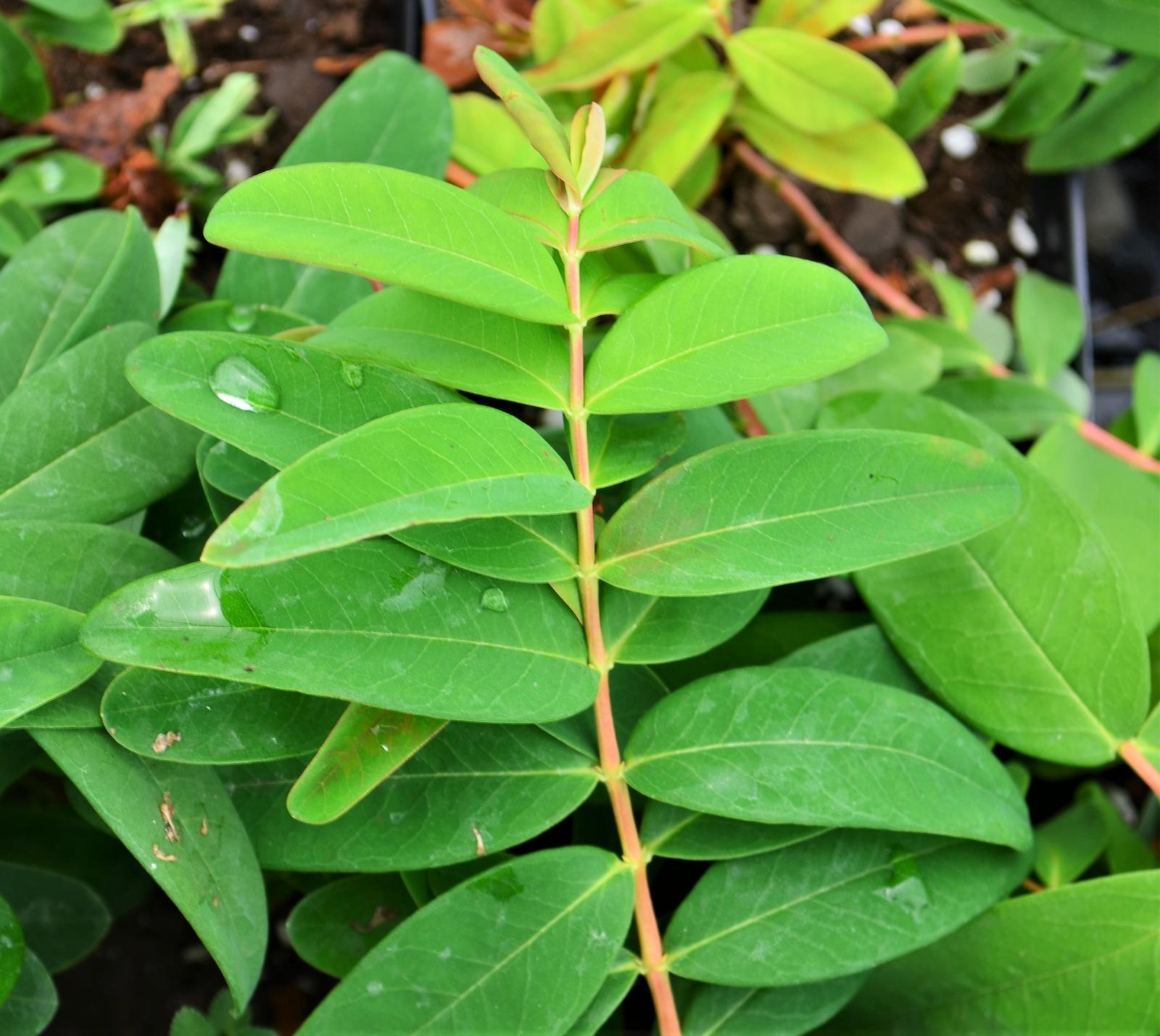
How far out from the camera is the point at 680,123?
1.02 metres

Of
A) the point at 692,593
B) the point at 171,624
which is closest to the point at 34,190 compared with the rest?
the point at 171,624

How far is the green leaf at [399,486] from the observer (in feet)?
1.41

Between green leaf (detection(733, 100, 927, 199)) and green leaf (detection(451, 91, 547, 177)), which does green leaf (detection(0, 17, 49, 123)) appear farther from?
green leaf (detection(733, 100, 927, 199))

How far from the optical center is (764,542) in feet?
1.94

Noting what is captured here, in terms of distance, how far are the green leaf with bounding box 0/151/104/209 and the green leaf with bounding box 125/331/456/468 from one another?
0.59 metres

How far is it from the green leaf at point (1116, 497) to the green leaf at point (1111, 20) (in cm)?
30

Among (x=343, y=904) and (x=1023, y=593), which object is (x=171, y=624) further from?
(x=1023, y=593)

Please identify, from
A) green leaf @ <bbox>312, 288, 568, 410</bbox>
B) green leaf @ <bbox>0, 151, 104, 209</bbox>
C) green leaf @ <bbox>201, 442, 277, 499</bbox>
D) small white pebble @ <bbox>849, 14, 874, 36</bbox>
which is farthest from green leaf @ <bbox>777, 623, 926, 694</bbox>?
small white pebble @ <bbox>849, 14, 874, 36</bbox>

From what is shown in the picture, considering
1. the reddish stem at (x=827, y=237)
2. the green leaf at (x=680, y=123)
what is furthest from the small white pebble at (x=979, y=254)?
the green leaf at (x=680, y=123)

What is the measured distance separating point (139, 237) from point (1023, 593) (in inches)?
26.7

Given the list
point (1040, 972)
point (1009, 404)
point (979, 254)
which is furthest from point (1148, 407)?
point (1040, 972)

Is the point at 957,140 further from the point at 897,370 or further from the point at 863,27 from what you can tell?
the point at 897,370

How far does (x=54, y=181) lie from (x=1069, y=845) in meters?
1.13

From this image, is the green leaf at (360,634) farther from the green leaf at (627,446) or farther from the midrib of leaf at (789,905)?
the midrib of leaf at (789,905)
